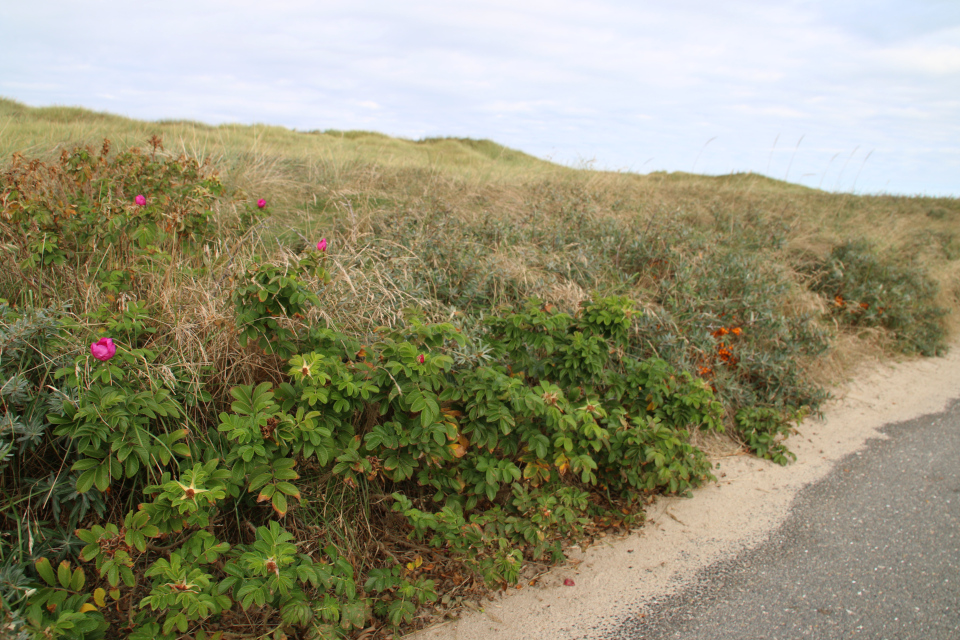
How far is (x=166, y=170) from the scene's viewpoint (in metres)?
4.32

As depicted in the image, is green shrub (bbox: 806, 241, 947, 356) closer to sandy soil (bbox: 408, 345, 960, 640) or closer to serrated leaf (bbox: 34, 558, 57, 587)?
sandy soil (bbox: 408, 345, 960, 640)

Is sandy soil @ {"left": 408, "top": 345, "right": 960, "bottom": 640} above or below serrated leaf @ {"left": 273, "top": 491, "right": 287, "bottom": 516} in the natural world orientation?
below

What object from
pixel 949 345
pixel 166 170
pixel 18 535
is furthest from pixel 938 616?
pixel 949 345

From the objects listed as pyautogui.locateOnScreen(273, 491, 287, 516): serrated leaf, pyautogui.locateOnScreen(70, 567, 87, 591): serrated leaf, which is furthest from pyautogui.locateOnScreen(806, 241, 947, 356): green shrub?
pyautogui.locateOnScreen(70, 567, 87, 591): serrated leaf

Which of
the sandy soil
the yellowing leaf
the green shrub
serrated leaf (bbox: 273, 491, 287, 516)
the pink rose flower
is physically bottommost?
the sandy soil

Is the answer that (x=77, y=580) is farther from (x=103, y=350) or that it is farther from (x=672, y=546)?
(x=672, y=546)

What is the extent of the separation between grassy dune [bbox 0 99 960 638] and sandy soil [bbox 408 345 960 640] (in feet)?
0.44

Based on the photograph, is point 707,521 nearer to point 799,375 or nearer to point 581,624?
point 581,624

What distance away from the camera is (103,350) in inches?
85.1

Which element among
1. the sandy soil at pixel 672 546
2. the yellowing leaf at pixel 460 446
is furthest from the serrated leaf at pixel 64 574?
the yellowing leaf at pixel 460 446

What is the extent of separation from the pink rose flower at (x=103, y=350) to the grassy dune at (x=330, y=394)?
69 millimetres

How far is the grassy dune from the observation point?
7.07 feet

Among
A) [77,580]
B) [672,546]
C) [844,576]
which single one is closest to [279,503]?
[77,580]

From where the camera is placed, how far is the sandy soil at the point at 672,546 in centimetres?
245
